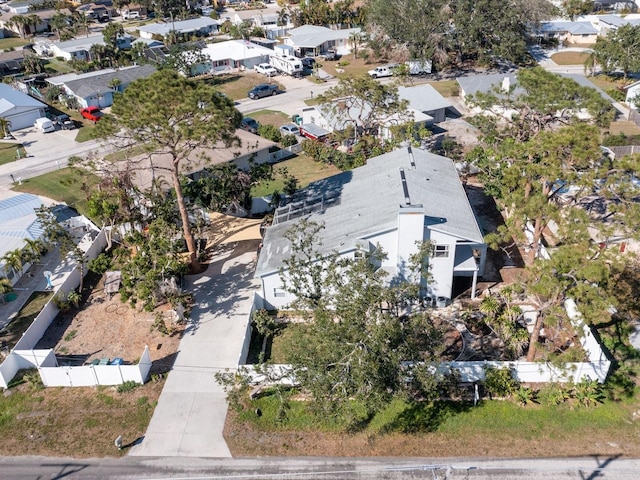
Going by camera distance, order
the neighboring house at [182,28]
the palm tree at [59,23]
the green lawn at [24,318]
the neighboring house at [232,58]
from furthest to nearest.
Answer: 1. the palm tree at [59,23]
2. the neighboring house at [182,28]
3. the neighboring house at [232,58]
4. the green lawn at [24,318]

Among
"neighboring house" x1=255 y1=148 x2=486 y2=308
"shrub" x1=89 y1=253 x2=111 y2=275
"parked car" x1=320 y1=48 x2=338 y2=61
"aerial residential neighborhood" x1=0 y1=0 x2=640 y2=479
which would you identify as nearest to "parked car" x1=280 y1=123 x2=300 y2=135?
"aerial residential neighborhood" x1=0 y1=0 x2=640 y2=479

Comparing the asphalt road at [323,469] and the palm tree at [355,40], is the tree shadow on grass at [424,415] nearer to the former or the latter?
the asphalt road at [323,469]

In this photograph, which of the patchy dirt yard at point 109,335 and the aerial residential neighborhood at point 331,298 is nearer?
the aerial residential neighborhood at point 331,298

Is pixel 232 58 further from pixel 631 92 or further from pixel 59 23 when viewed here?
pixel 631 92

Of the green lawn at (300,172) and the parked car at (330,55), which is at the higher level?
the parked car at (330,55)

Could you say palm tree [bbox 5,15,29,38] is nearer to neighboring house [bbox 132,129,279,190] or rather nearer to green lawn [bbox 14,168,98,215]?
green lawn [bbox 14,168,98,215]

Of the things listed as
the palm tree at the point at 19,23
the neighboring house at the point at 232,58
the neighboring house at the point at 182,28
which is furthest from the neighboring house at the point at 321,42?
the palm tree at the point at 19,23

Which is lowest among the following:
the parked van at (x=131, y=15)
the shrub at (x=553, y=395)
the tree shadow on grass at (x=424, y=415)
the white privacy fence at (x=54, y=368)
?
the tree shadow on grass at (x=424, y=415)
